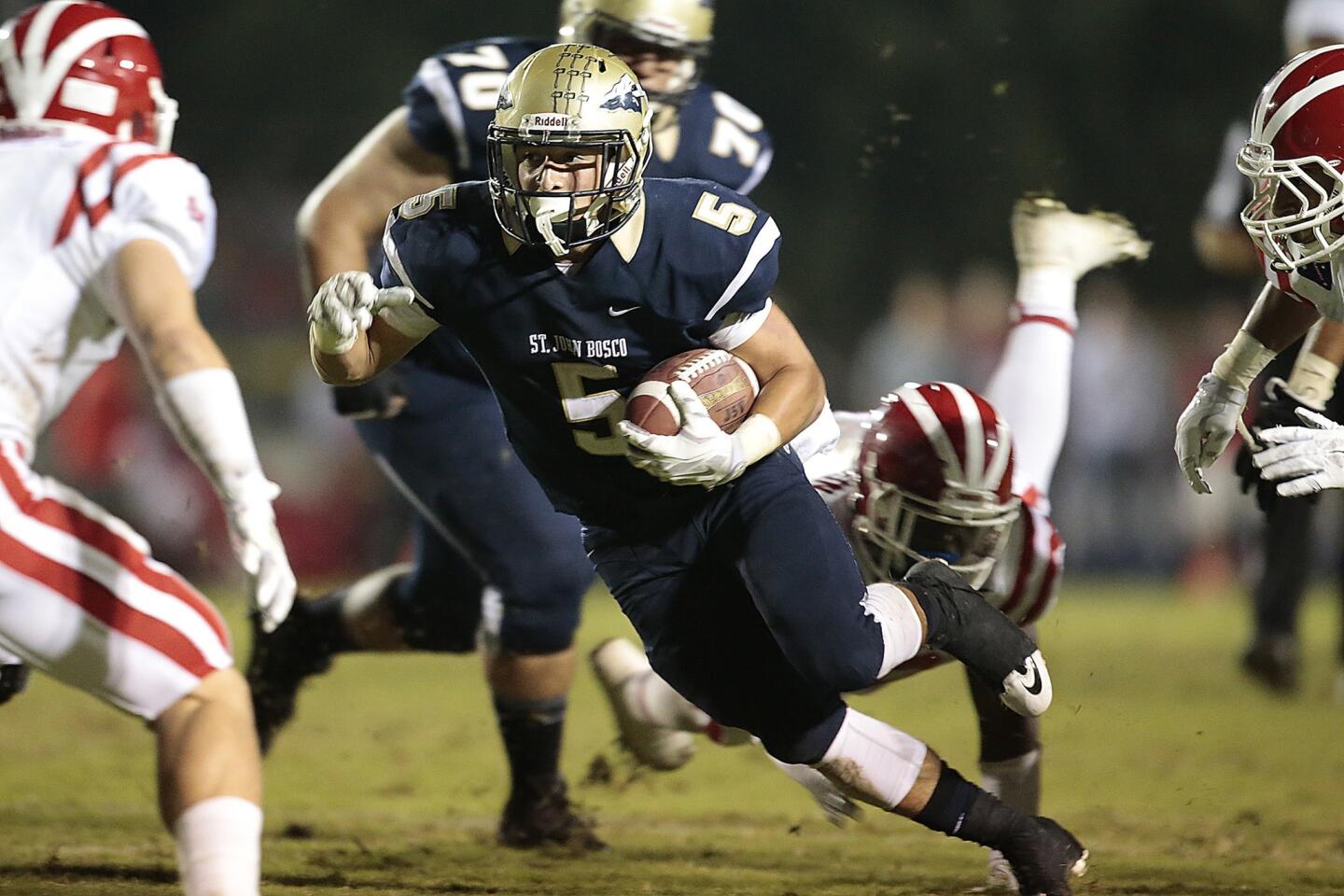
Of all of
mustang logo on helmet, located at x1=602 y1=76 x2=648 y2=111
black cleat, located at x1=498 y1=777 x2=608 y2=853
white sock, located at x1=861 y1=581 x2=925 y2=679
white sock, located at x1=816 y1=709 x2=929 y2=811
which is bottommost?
black cleat, located at x1=498 y1=777 x2=608 y2=853

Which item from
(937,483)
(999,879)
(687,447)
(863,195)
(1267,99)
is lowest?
(863,195)

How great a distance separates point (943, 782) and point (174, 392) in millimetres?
1592

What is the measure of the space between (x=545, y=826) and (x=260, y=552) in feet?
5.51

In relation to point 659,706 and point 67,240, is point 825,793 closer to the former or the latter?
point 659,706

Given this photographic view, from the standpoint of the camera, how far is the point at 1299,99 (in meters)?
3.13

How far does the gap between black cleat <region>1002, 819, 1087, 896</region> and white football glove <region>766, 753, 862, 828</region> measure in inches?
13.5

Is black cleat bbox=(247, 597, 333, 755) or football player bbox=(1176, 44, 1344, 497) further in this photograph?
black cleat bbox=(247, 597, 333, 755)

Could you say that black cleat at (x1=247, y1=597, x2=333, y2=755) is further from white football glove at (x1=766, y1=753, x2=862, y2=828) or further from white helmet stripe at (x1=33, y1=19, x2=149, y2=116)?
white helmet stripe at (x1=33, y1=19, x2=149, y2=116)

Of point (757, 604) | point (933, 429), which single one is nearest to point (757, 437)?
point (757, 604)

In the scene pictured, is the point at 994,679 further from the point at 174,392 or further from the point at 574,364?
the point at 174,392

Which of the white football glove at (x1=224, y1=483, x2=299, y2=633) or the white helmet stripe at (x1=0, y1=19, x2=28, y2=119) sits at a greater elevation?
the white helmet stripe at (x1=0, y1=19, x2=28, y2=119)

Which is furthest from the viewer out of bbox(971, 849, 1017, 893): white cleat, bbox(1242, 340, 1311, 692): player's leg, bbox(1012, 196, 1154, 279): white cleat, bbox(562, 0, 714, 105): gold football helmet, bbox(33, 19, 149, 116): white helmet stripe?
bbox(1242, 340, 1311, 692): player's leg

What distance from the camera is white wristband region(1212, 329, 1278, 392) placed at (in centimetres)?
353

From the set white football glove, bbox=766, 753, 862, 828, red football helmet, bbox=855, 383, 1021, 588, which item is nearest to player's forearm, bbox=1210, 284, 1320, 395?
red football helmet, bbox=855, 383, 1021, 588
